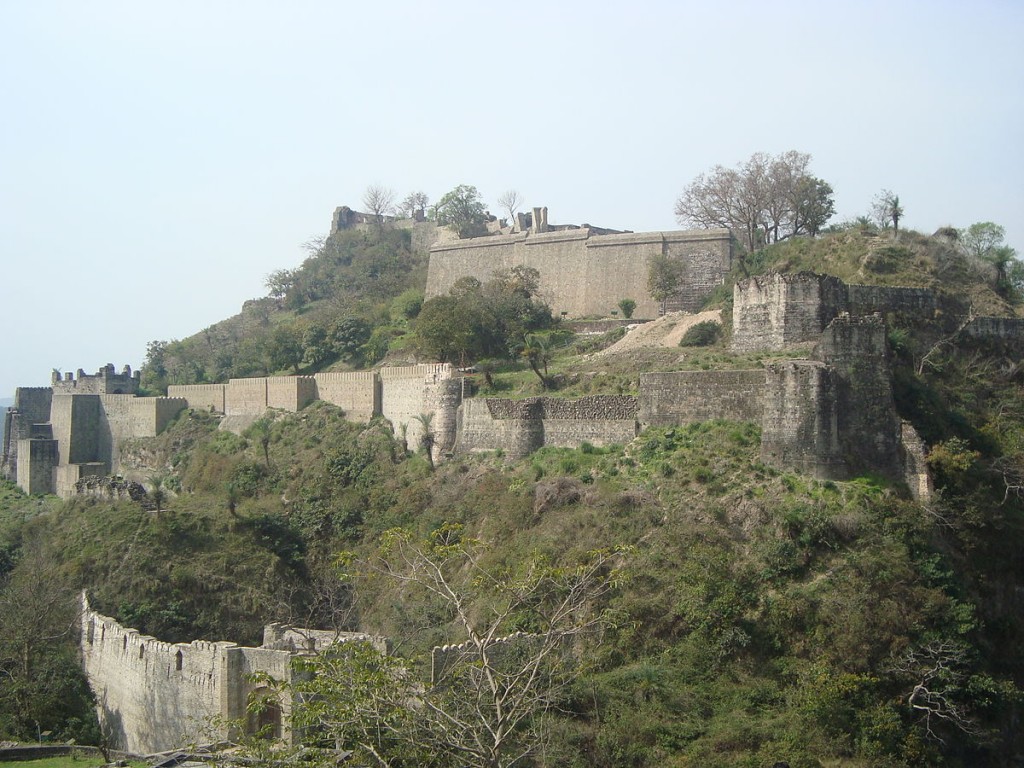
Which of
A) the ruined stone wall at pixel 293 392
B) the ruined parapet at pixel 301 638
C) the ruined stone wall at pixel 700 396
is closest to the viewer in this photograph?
the ruined parapet at pixel 301 638

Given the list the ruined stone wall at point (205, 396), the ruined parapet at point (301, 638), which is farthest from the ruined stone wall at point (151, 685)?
the ruined stone wall at point (205, 396)

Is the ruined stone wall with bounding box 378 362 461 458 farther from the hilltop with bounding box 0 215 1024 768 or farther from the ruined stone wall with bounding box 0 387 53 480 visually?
the ruined stone wall with bounding box 0 387 53 480

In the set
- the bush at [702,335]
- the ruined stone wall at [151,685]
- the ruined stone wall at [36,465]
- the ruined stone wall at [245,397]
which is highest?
the bush at [702,335]

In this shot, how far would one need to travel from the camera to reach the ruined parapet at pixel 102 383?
48.5 meters

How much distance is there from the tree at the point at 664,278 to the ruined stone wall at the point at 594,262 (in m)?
0.48

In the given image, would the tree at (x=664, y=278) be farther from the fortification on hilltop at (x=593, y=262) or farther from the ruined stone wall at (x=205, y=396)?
the ruined stone wall at (x=205, y=396)

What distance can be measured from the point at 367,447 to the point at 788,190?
18161mm

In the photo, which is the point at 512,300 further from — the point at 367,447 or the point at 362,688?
the point at 362,688

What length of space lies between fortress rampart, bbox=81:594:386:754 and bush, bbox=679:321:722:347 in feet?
50.2

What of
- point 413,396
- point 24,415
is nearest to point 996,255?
point 413,396

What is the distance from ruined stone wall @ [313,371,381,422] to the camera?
124 ft

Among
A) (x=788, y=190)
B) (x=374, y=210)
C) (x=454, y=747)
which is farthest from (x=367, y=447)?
(x=374, y=210)

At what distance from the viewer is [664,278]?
4375 cm

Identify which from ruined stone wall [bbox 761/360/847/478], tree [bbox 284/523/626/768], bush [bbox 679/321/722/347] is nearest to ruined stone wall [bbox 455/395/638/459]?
ruined stone wall [bbox 761/360/847/478]
